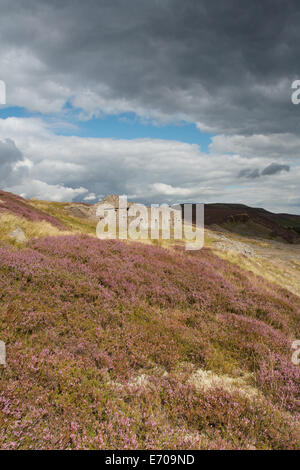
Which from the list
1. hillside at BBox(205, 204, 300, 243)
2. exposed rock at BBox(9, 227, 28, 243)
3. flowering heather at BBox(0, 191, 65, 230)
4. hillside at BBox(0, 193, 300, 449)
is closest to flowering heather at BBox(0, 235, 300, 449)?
hillside at BBox(0, 193, 300, 449)

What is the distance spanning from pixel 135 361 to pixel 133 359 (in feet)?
0.23

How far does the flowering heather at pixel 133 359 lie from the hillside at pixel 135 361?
0.02 meters

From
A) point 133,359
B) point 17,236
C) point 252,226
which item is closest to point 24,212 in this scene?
point 17,236

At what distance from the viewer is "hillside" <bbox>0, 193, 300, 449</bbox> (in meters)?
3.61

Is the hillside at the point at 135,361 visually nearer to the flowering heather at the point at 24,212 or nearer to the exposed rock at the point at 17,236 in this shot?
the exposed rock at the point at 17,236

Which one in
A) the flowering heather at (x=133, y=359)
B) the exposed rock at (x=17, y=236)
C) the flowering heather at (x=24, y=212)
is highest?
the flowering heather at (x=24, y=212)

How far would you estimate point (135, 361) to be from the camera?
5227 mm

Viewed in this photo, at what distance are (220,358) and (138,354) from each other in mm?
2072

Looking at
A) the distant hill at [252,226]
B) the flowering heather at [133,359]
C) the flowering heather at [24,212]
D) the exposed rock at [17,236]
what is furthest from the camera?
the distant hill at [252,226]

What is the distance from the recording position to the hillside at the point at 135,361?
11.8ft

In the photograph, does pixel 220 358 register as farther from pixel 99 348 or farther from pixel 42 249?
pixel 42 249

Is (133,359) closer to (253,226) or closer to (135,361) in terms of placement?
(135,361)

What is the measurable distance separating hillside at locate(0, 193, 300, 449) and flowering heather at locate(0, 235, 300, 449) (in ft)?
0.08

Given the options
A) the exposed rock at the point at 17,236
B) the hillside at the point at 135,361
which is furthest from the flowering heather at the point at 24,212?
the hillside at the point at 135,361
